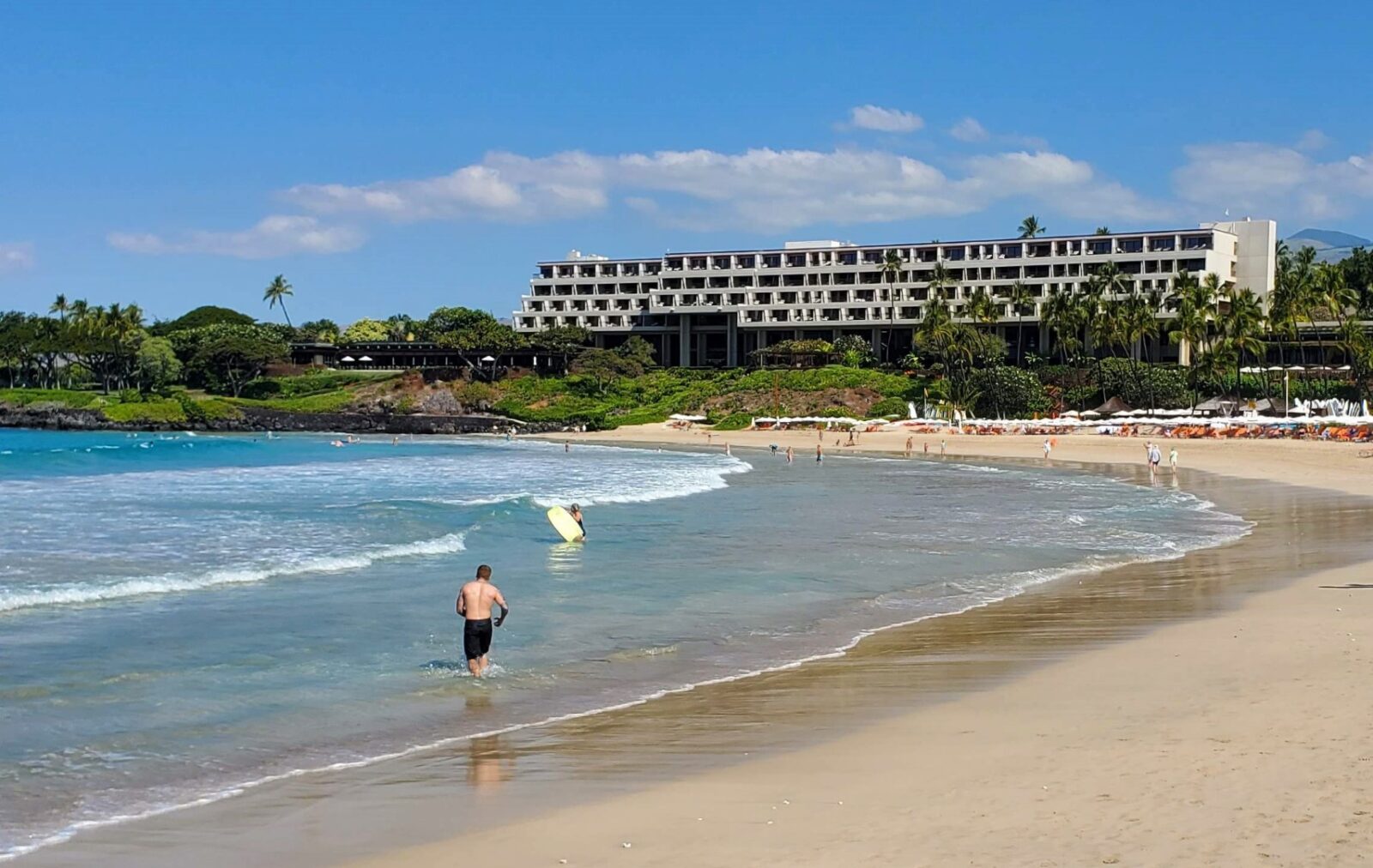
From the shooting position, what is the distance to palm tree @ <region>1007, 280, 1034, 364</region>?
108m

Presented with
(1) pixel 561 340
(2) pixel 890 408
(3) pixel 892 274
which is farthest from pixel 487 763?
(1) pixel 561 340

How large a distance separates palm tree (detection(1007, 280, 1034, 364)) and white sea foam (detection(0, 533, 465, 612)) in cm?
8794

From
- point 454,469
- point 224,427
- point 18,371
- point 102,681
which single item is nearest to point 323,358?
point 224,427

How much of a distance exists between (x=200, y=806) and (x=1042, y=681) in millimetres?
8132

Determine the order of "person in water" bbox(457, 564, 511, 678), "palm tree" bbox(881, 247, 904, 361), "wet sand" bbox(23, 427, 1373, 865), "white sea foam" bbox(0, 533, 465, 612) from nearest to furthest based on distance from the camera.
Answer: "wet sand" bbox(23, 427, 1373, 865)
"person in water" bbox(457, 564, 511, 678)
"white sea foam" bbox(0, 533, 465, 612)
"palm tree" bbox(881, 247, 904, 361)

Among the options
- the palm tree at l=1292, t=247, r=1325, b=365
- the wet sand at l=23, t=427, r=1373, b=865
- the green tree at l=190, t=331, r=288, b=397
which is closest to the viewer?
the wet sand at l=23, t=427, r=1373, b=865

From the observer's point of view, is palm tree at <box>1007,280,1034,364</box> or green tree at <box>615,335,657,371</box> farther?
green tree at <box>615,335,657,371</box>

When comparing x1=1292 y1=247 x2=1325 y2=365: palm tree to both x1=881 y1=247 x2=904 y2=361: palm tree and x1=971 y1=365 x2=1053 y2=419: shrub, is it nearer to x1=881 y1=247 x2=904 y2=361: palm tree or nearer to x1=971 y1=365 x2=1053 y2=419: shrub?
x1=971 y1=365 x2=1053 y2=419: shrub

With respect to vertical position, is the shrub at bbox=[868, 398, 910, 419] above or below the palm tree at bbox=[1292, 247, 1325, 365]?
below

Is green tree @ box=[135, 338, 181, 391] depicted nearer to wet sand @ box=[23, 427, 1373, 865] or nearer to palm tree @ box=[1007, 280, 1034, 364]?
palm tree @ box=[1007, 280, 1034, 364]

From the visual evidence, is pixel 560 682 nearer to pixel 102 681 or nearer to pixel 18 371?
pixel 102 681

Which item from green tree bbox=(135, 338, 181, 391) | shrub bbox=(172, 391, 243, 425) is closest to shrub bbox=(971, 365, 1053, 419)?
shrub bbox=(172, 391, 243, 425)

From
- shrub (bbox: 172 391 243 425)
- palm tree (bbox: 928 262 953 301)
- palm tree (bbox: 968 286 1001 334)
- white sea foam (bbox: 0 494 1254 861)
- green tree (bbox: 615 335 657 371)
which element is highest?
palm tree (bbox: 928 262 953 301)

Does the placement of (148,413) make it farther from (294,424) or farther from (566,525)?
(566,525)
